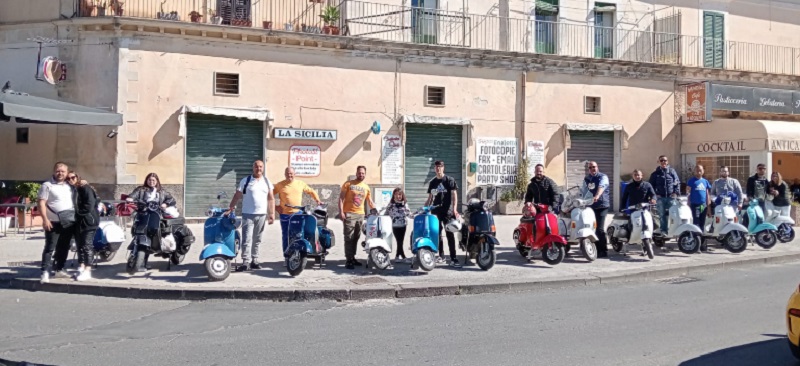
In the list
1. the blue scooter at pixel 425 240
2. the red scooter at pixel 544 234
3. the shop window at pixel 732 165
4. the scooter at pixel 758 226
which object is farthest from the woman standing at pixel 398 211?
the shop window at pixel 732 165

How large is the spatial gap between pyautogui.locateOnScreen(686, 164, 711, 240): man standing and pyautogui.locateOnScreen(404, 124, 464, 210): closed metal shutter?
8.52 m

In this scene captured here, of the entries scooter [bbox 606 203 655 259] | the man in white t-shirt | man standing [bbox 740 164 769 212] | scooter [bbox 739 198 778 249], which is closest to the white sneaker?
the man in white t-shirt

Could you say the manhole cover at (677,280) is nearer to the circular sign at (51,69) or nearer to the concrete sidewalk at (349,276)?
the concrete sidewalk at (349,276)

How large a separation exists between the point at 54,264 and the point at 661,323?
8.52 metres

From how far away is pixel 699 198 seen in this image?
1437 cm

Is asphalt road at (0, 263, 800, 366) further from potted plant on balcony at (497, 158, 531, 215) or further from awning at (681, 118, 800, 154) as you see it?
awning at (681, 118, 800, 154)

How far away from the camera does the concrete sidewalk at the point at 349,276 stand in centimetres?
973

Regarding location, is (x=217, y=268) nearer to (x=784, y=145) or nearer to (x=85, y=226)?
(x=85, y=226)

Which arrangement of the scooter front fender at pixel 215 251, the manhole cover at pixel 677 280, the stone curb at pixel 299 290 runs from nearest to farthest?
the stone curb at pixel 299 290
the scooter front fender at pixel 215 251
the manhole cover at pixel 677 280

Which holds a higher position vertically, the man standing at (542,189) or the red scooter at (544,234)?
the man standing at (542,189)

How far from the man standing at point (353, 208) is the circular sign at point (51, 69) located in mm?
10273

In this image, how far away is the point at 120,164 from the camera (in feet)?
→ 58.3

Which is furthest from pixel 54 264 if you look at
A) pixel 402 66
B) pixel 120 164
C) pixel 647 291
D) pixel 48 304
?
pixel 402 66

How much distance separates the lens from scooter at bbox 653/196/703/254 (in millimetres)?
13438
